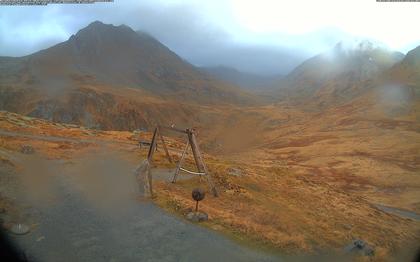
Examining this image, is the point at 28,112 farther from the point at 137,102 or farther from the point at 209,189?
the point at 209,189

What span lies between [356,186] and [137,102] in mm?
121255

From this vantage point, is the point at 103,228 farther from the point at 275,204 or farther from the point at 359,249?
the point at 275,204

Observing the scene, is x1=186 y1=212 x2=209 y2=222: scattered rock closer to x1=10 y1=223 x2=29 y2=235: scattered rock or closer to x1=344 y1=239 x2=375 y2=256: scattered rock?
x1=344 y1=239 x2=375 y2=256: scattered rock

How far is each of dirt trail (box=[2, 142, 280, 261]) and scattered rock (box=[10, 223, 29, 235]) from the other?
384 millimetres

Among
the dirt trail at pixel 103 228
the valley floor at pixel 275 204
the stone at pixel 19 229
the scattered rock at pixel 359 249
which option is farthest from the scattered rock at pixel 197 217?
the stone at pixel 19 229

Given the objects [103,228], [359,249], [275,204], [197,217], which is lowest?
[275,204]

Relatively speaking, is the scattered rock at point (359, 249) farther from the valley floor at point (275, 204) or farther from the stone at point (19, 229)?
the stone at point (19, 229)

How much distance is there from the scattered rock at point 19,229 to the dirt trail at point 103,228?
38cm

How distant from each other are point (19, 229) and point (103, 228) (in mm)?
3800

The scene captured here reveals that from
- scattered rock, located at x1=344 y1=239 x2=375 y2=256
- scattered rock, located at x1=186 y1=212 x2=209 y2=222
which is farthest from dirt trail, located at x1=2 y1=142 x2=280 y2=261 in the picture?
scattered rock, located at x1=344 y1=239 x2=375 y2=256

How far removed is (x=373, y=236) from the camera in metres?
31.8

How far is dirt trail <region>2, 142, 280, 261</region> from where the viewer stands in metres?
18.1

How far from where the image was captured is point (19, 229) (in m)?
18.6

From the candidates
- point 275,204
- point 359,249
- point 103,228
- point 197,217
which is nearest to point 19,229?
point 103,228
